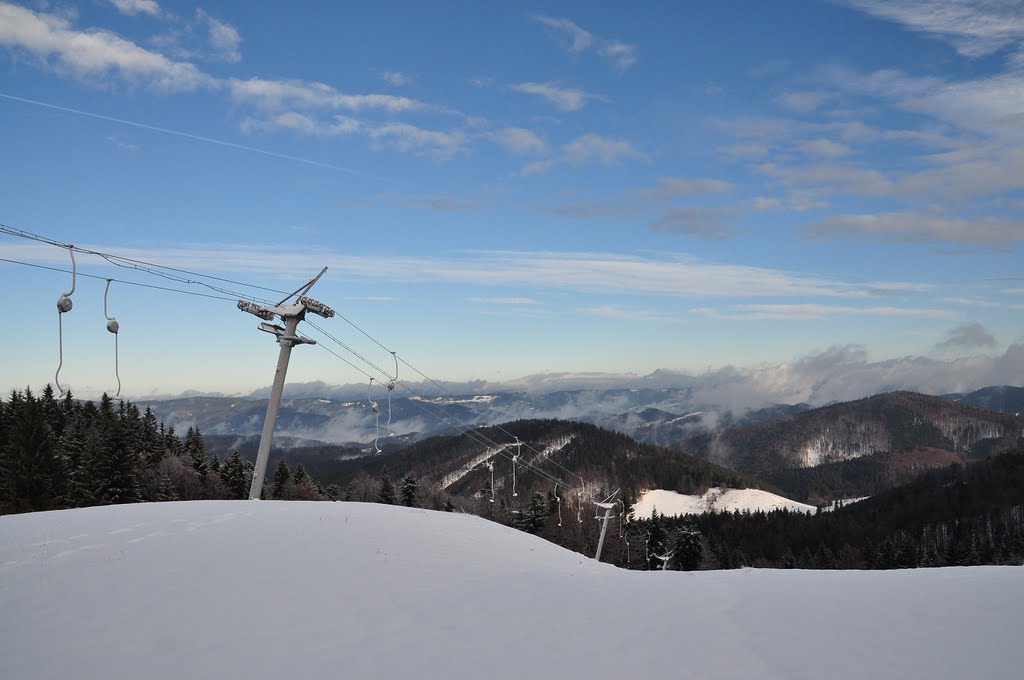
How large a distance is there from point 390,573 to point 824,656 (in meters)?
8.97

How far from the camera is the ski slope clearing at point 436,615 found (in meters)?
9.19

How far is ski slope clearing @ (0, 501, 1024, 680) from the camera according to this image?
30.1 ft

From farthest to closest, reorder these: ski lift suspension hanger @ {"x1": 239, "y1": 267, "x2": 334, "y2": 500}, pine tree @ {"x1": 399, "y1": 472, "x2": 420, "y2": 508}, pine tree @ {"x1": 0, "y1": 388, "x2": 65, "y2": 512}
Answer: pine tree @ {"x1": 399, "y1": 472, "x2": 420, "y2": 508} < pine tree @ {"x1": 0, "y1": 388, "x2": 65, "y2": 512} < ski lift suspension hanger @ {"x1": 239, "y1": 267, "x2": 334, "y2": 500}

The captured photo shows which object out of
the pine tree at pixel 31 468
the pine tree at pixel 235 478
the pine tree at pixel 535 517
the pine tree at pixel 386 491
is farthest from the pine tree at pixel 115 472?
the pine tree at pixel 535 517

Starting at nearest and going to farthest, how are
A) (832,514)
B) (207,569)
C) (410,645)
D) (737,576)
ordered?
(410,645), (207,569), (737,576), (832,514)

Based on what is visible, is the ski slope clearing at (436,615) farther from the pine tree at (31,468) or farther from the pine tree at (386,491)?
the pine tree at (386,491)

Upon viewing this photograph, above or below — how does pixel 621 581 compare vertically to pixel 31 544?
below

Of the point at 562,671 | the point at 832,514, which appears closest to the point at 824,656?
the point at 562,671

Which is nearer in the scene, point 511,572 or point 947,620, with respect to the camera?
point 947,620

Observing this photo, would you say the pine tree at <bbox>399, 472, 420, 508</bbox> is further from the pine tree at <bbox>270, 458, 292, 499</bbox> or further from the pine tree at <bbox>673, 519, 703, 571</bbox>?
the pine tree at <bbox>673, 519, 703, 571</bbox>

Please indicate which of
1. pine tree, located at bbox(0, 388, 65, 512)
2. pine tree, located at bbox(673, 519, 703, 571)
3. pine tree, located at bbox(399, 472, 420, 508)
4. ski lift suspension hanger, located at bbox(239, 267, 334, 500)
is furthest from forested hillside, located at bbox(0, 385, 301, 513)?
pine tree, located at bbox(673, 519, 703, 571)

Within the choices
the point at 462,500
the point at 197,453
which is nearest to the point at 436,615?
the point at 197,453

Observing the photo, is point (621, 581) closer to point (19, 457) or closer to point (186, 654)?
point (186, 654)

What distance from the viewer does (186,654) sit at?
30.2 feet
